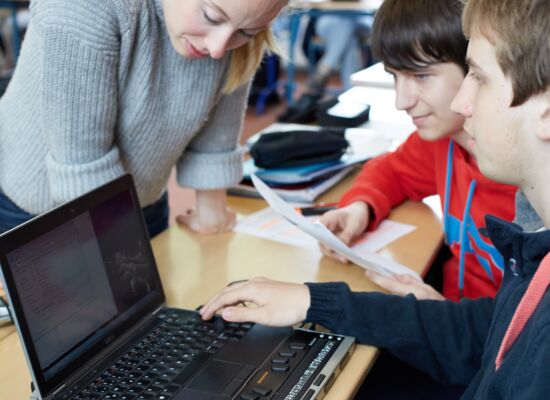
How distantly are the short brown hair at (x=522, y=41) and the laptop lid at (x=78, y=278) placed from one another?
57 centimetres

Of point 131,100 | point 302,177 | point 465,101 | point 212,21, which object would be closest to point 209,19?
point 212,21

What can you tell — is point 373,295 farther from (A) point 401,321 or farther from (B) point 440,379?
(B) point 440,379

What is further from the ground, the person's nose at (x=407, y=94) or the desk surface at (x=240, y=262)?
the person's nose at (x=407, y=94)

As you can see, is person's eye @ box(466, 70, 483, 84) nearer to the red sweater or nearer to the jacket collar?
the jacket collar

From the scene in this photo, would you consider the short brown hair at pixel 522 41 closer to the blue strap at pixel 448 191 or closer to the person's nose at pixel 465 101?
the person's nose at pixel 465 101

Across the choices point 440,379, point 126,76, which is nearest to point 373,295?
point 440,379

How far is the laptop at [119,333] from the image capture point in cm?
91

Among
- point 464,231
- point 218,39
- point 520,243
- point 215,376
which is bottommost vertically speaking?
point 464,231

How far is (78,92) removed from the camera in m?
1.16

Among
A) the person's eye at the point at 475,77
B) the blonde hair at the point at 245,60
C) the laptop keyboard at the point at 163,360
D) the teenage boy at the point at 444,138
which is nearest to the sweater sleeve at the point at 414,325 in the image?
the laptop keyboard at the point at 163,360

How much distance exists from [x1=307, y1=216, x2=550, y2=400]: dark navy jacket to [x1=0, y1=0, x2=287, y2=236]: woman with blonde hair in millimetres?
436

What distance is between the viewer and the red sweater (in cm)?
145

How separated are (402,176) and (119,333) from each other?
853mm

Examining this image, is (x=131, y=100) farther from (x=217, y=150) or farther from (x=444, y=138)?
(x=444, y=138)
